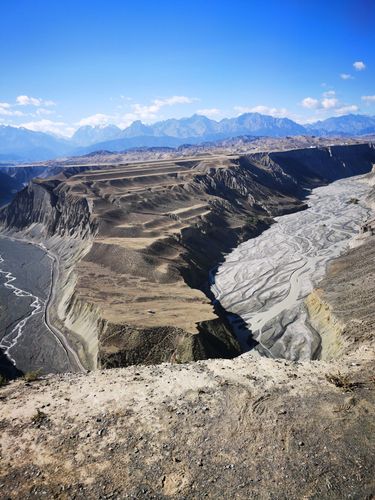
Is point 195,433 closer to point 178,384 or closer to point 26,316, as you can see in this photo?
point 178,384

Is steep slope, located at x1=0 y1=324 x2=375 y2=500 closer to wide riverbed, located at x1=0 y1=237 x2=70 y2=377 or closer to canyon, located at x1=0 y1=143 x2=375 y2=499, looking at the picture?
canyon, located at x1=0 y1=143 x2=375 y2=499

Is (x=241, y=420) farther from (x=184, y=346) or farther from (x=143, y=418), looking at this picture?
(x=184, y=346)

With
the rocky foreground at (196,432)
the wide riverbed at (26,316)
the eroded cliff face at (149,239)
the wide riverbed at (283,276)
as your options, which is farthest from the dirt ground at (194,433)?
the wide riverbed at (283,276)

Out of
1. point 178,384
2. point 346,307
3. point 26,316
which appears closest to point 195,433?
point 178,384

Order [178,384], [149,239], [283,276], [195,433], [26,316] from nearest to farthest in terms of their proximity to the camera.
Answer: [195,433], [178,384], [26,316], [283,276], [149,239]

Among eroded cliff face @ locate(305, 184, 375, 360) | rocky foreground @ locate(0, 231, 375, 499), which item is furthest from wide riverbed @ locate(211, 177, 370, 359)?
rocky foreground @ locate(0, 231, 375, 499)

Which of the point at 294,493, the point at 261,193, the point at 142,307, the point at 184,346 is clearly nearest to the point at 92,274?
the point at 142,307
